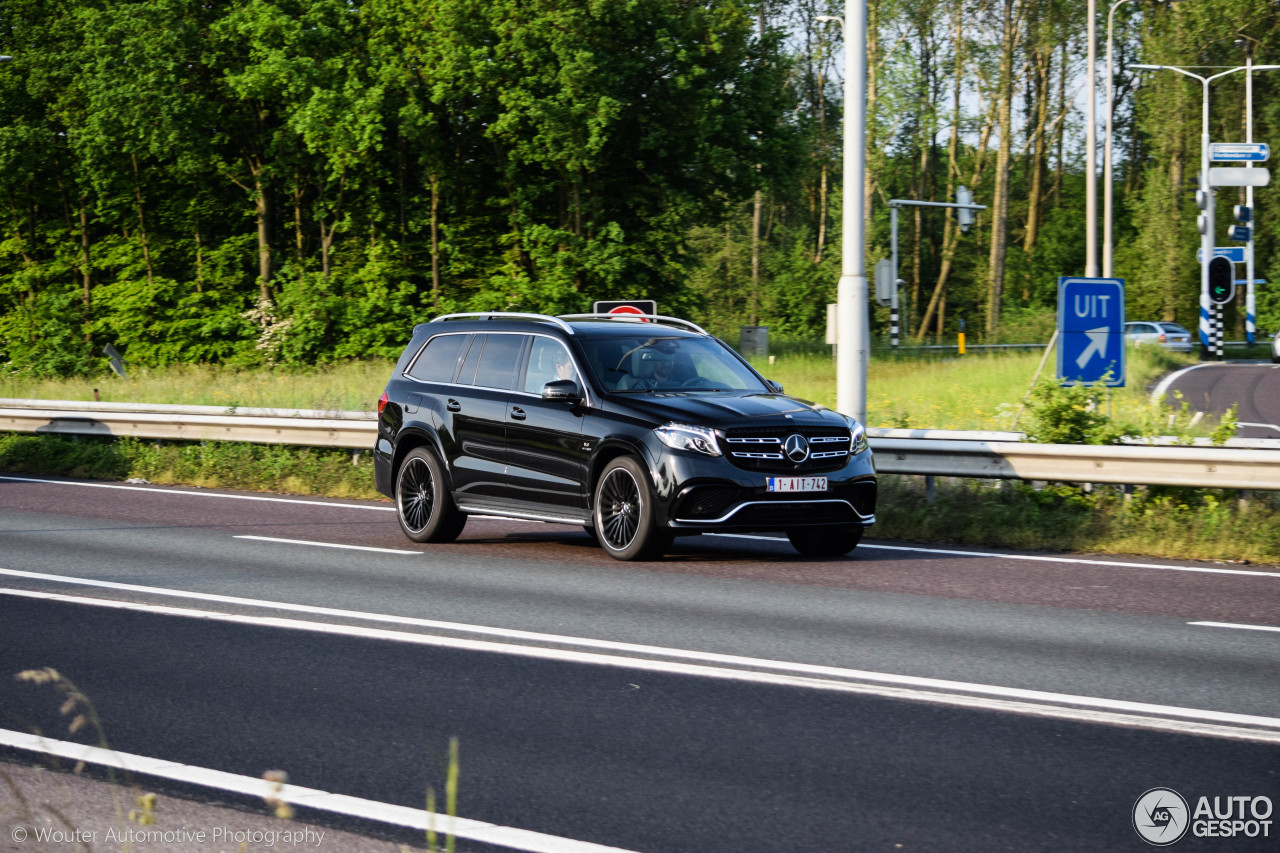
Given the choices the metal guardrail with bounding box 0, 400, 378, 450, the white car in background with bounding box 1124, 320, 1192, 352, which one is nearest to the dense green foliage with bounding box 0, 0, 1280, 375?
the white car in background with bounding box 1124, 320, 1192, 352

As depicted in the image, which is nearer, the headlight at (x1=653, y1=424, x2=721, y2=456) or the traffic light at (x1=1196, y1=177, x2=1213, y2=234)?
the headlight at (x1=653, y1=424, x2=721, y2=456)

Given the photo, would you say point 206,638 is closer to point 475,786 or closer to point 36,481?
point 475,786

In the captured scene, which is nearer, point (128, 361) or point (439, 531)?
point (439, 531)

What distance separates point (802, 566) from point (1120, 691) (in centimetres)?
457

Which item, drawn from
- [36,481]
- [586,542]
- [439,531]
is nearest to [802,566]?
[586,542]

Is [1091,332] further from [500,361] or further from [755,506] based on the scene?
[500,361]

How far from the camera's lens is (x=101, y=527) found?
45.4ft

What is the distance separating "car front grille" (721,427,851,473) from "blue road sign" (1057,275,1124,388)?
4.28 m

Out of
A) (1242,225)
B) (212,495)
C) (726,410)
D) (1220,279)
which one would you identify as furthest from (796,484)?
(1242,225)

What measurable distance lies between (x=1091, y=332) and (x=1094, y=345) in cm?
13

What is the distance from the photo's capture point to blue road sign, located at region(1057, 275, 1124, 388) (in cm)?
1423

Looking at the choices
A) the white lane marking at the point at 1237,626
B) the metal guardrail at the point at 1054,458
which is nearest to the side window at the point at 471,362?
the metal guardrail at the point at 1054,458

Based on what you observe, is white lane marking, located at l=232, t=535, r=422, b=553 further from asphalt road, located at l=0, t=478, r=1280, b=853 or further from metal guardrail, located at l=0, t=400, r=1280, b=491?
metal guardrail, located at l=0, t=400, r=1280, b=491

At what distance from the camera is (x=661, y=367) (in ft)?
39.1
